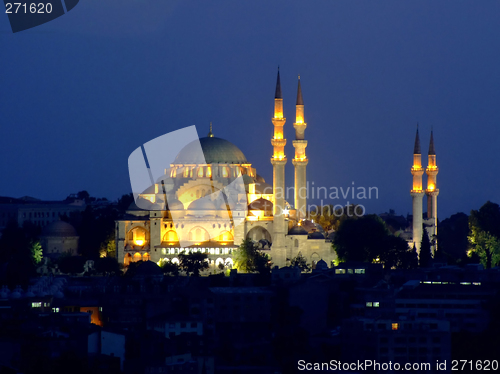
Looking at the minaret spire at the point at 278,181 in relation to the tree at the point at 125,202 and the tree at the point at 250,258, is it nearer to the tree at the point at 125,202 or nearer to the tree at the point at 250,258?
the tree at the point at 250,258

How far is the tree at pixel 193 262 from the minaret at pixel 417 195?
9.27 m

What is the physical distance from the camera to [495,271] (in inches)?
2247

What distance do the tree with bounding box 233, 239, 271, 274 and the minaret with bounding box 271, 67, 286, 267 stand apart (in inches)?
32.3

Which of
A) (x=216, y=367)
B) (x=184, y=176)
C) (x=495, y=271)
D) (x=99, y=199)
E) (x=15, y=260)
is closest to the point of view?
(x=216, y=367)

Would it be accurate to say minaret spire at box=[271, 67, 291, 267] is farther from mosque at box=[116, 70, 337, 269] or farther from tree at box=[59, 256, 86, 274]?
tree at box=[59, 256, 86, 274]

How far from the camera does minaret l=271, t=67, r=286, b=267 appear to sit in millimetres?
64438

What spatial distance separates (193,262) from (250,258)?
208 cm

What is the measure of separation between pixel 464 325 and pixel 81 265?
1834 centimetres

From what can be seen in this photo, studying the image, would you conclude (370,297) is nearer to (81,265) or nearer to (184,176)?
(81,265)

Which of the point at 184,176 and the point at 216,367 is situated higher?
the point at 184,176

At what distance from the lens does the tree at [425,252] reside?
6206cm

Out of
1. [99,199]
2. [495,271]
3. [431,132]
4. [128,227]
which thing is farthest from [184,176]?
[99,199]

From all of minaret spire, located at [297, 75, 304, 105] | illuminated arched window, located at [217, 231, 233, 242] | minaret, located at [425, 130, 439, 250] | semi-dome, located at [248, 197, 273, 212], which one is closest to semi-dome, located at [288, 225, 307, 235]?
semi-dome, located at [248, 197, 273, 212]

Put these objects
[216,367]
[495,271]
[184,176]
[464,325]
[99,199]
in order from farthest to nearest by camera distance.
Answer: [99,199]
[184,176]
[495,271]
[464,325]
[216,367]
